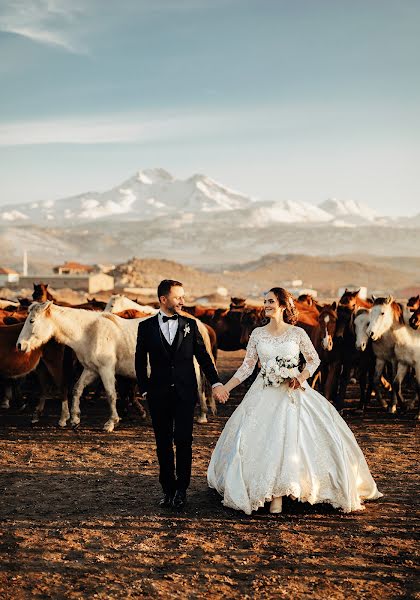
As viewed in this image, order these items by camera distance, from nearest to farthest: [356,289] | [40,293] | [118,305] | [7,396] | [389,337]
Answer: [389,337] → [7,396] → [40,293] → [118,305] → [356,289]

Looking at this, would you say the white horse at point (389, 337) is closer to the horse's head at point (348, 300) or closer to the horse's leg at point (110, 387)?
the horse's head at point (348, 300)

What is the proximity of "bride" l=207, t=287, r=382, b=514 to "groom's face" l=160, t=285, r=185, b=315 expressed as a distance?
2.56 feet

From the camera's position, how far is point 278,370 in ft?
20.5

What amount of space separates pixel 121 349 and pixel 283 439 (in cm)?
528

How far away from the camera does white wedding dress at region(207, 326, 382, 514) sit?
6027 millimetres

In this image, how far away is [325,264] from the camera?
134125 mm

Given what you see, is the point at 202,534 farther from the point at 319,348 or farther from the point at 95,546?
the point at 319,348

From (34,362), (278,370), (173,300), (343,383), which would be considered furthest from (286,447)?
(343,383)

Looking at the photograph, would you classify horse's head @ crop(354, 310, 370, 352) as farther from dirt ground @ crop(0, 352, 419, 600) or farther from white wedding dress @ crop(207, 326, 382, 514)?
white wedding dress @ crop(207, 326, 382, 514)

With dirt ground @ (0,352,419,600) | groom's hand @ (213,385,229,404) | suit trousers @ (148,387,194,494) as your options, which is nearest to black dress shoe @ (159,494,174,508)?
dirt ground @ (0,352,419,600)

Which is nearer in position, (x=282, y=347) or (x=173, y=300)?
(x=173, y=300)

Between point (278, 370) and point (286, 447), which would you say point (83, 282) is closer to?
point (278, 370)

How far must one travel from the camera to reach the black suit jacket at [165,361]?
616 cm

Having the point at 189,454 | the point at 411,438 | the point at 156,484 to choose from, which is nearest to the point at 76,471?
the point at 156,484
